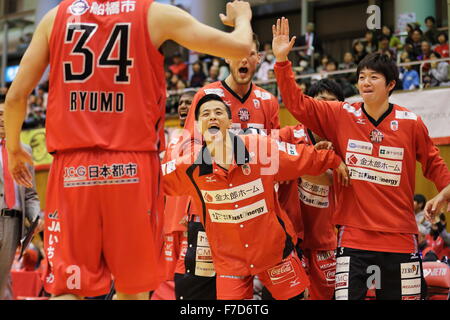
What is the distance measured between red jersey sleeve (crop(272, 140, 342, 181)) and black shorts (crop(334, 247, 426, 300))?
26.6 inches

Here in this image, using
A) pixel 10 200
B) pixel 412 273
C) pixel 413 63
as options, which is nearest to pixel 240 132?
pixel 412 273

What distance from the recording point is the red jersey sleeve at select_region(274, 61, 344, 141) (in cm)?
507

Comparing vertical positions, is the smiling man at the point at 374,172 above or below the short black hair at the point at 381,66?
below

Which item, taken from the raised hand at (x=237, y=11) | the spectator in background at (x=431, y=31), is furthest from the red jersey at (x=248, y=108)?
the spectator in background at (x=431, y=31)

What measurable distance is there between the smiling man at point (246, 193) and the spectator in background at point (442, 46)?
9864 mm

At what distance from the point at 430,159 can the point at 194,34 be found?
272 centimetres

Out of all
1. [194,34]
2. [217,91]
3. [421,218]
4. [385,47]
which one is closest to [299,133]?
[217,91]

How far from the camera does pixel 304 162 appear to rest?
16.4 feet

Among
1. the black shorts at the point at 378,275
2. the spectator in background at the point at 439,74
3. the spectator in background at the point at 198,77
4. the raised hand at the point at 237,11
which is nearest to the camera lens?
the raised hand at the point at 237,11

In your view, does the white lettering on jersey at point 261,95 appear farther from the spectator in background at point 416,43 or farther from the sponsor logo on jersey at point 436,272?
the spectator in background at point 416,43

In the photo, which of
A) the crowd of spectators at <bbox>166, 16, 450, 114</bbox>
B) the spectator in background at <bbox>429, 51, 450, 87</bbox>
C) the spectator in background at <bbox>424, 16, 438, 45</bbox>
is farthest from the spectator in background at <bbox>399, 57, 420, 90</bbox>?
the spectator in background at <bbox>424, 16, 438, 45</bbox>

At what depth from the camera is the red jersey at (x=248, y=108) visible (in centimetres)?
595

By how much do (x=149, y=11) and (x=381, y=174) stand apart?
8.03 feet

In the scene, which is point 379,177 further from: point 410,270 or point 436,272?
point 436,272
